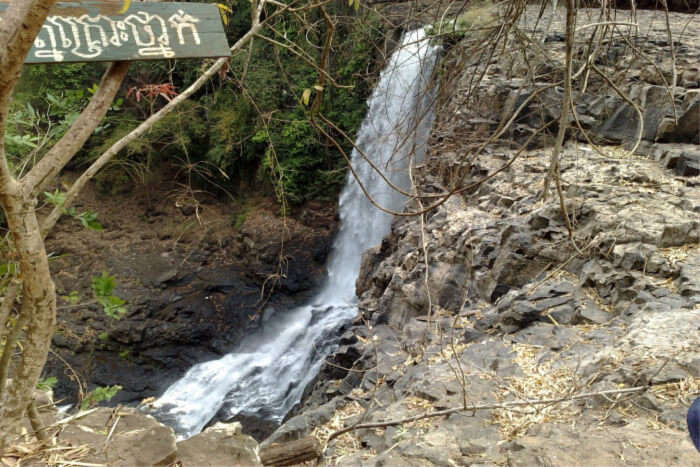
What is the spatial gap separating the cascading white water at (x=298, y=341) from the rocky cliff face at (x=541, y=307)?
1.39m

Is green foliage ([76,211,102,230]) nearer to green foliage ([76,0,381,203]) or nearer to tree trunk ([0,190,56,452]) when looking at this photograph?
tree trunk ([0,190,56,452])

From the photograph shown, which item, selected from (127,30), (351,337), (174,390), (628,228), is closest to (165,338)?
(174,390)

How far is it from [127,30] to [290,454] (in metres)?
2.16

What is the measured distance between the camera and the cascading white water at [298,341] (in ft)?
22.2

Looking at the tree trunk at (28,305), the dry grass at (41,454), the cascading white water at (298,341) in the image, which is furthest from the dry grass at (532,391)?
the cascading white water at (298,341)

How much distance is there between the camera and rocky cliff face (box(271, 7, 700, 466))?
2.39 meters

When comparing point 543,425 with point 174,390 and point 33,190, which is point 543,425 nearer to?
point 33,190

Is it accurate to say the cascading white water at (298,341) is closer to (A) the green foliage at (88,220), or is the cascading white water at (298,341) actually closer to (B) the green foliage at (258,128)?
(B) the green foliage at (258,128)

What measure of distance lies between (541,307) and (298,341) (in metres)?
4.75

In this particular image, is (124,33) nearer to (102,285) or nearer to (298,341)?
(102,285)

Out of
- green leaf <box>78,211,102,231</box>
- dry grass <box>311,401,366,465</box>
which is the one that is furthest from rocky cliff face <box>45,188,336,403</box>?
green leaf <box>78,211,102,231</box>

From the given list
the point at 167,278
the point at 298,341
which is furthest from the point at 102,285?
the point at 167,278

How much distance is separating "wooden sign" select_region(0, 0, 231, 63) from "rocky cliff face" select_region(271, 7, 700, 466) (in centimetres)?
103

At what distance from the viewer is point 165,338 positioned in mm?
8375
